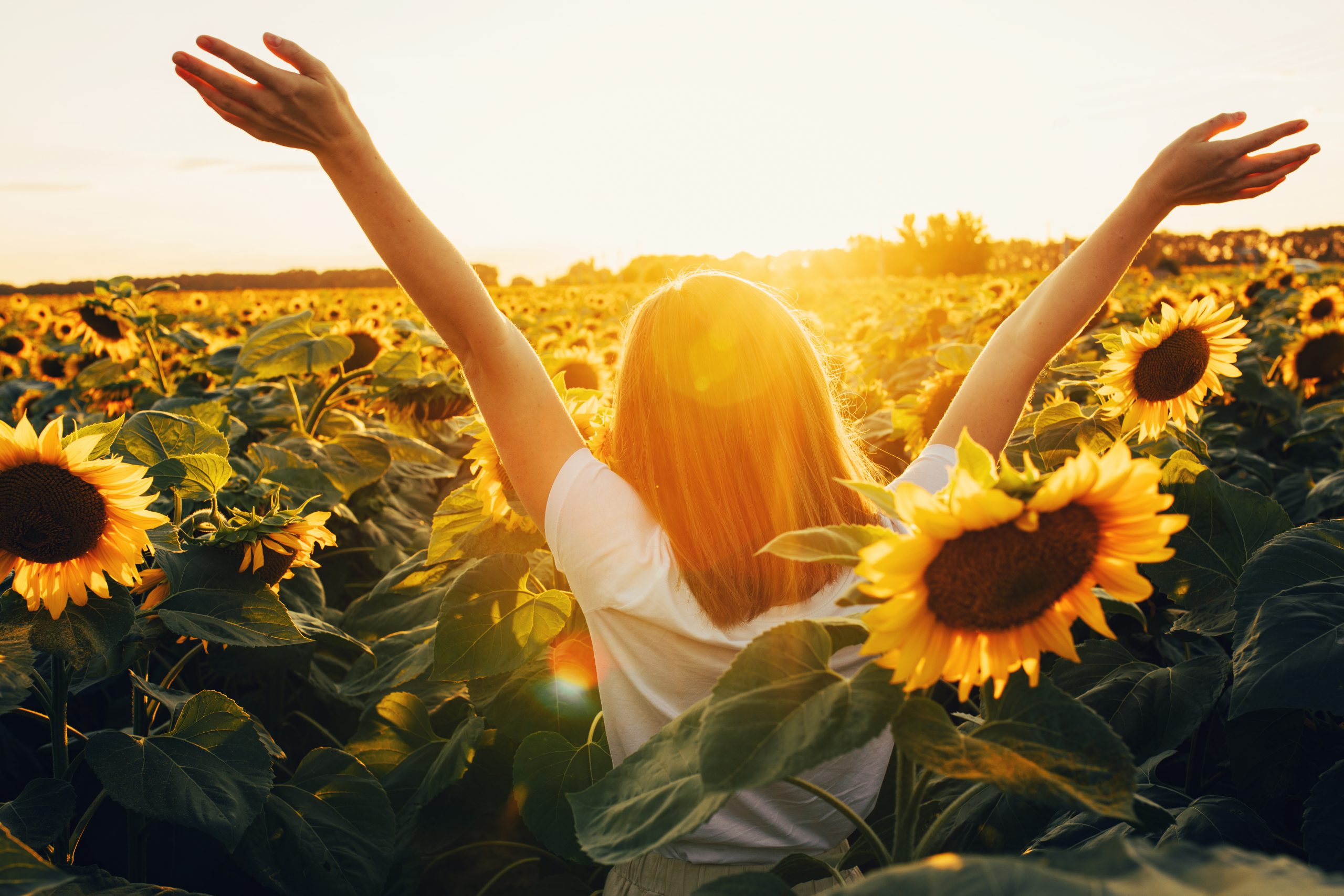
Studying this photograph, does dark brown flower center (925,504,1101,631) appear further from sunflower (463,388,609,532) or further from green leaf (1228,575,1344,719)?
sunflower (463,388,609,532)

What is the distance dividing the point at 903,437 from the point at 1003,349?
84.0 inches

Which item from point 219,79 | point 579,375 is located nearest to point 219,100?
point 219,79

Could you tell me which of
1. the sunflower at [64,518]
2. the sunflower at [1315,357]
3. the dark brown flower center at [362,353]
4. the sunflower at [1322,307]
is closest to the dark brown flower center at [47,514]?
the sunflower at [64,518]

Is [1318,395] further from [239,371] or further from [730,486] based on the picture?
[239,371]

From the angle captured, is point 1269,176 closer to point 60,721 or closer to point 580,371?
point 60,721

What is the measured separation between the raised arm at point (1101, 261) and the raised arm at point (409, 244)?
0.80 m

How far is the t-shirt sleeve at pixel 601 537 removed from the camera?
4.93 feet

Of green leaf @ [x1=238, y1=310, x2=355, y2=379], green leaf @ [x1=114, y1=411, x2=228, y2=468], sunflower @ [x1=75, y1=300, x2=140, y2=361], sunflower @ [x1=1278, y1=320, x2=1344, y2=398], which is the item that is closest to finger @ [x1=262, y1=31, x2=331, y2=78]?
green leaf @ [x1=114, y1=411, x2=228, y2=468]

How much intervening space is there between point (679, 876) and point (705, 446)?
2.61 feet

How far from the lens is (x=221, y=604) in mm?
1775

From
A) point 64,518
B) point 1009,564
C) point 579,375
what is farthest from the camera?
point 579,375

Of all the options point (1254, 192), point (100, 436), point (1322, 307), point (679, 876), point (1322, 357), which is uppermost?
point (1254, 192)

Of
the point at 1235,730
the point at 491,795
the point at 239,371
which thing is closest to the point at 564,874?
the point at 491,795

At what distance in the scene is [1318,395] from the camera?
5.46 meters
